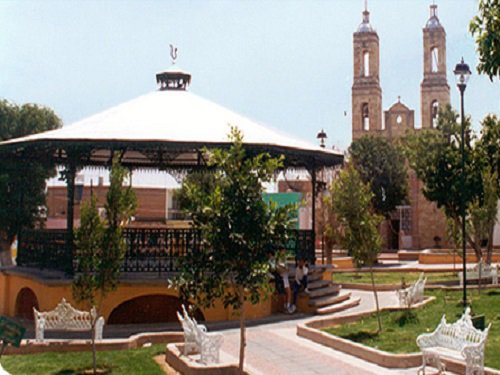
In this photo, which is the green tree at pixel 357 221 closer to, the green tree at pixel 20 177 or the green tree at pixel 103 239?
the green tree at pixel 103 239

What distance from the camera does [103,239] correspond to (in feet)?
33.2

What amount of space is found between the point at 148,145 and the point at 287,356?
6.03 m

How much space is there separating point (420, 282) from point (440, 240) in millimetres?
30910

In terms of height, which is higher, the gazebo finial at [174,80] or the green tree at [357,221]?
the gazebo finial at [174,80]

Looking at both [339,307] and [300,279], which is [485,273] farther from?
[300,279]

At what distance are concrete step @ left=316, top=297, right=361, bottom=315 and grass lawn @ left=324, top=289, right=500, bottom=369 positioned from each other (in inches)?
44.3

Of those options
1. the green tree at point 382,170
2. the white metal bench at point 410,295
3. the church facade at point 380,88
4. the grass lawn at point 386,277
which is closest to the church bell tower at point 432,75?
the church facade at point 380,88

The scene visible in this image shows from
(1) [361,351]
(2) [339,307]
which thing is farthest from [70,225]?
(1) [361,351]

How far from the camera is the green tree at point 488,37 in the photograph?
7316mm

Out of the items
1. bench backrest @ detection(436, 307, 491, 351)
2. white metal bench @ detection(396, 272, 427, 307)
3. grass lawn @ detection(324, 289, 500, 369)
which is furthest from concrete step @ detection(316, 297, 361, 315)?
bench backrest @ detection(436, 307, 491, 351)

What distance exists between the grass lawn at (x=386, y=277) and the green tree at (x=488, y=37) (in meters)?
16.7

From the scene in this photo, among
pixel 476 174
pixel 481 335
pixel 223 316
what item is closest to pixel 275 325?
pixel 223 316

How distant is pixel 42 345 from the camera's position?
11.4 metres

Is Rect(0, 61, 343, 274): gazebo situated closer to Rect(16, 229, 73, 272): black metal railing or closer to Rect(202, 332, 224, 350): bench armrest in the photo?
Rect(16, 229, 73, 272): black metal railing
